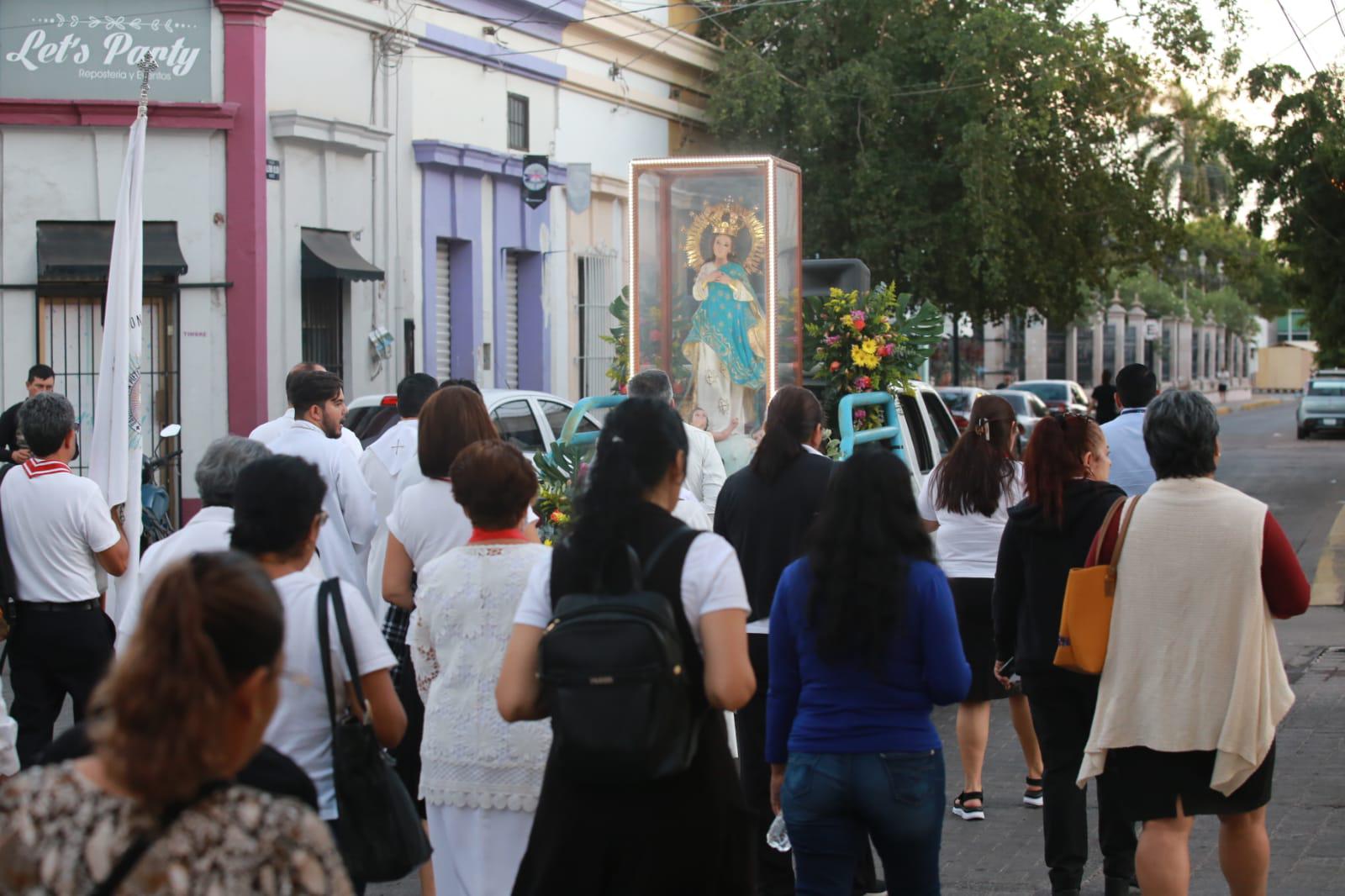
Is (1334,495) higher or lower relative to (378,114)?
lower

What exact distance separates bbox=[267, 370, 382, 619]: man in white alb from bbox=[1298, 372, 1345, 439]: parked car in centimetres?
3682

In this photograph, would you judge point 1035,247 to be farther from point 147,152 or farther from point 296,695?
point 296,695

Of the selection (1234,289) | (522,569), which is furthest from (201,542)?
(1234,289)

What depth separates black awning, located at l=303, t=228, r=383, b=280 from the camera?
58.4 feet

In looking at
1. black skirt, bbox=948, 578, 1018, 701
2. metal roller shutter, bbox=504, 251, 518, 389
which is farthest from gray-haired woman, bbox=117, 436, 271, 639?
metal roller shutter, bbox=504, 251, 518, 389

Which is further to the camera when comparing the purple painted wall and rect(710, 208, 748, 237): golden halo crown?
the purple painted wall

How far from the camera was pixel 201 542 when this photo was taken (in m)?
4.97

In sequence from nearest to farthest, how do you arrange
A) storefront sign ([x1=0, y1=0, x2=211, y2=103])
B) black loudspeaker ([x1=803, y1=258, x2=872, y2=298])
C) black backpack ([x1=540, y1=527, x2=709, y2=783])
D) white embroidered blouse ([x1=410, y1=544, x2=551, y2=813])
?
black backpack ([x1=540, y1=527, x2=709, y2=783]) < white embroidered blouse ([x1=410, y1=544, x2=551, y2=813]) < black loudspeaker ([x1=803, y1=258, x2=872, y2=298]) < storefront sign ([x1=0, y1=0, x2=211, y2=103])

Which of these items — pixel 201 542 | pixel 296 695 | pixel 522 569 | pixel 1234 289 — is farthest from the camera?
pixel 1234 289

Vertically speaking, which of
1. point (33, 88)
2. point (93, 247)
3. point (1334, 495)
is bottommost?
point (1334, 495)

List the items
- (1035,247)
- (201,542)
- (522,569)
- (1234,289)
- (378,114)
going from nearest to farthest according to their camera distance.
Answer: (522,569), (201,542), (378,114), (1035,247), (1234,289)

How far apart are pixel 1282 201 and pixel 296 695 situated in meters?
23.6

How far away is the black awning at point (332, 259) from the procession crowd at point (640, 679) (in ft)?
37.1

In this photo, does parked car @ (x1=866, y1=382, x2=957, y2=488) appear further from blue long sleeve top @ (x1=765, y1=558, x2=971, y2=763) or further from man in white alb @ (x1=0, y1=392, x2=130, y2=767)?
blue long sleeve top @ (x1=765, y1=558, x2=971, y2=763)
